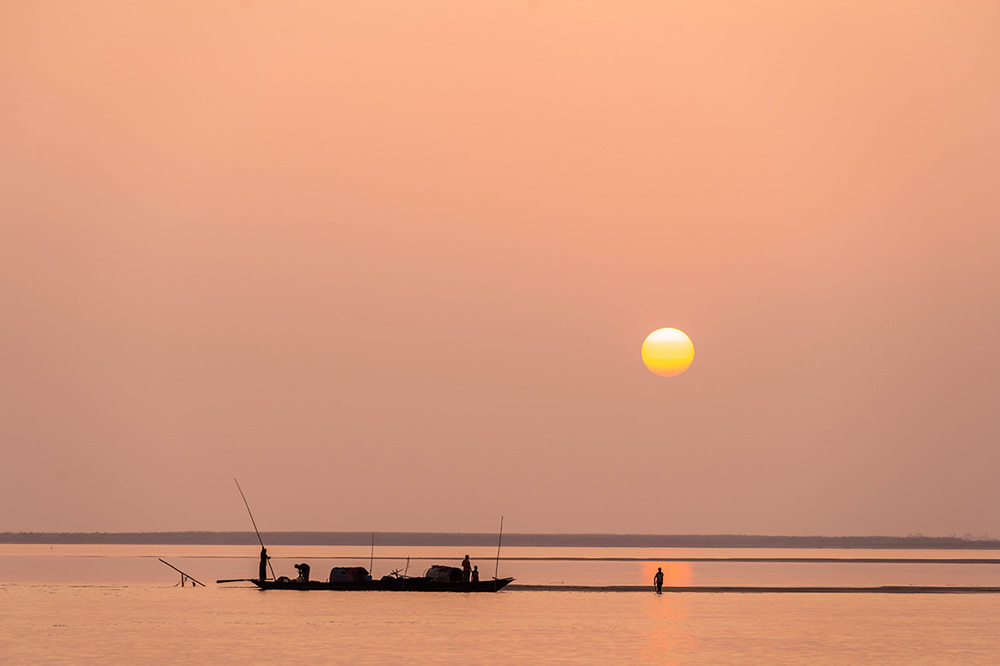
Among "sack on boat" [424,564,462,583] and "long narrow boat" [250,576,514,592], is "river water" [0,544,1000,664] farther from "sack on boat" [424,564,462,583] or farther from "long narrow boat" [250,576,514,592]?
"sack on boat" [424,564,462,583]

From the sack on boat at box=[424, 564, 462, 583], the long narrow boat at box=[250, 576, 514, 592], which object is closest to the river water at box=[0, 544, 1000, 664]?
the long narrow boat at box=[250, 576, 514, 592]

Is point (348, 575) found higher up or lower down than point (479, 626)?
higher up

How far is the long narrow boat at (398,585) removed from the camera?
62344mm

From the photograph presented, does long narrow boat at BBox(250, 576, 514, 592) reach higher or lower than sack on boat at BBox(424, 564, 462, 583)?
lower

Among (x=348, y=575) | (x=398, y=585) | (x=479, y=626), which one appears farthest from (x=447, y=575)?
(x=479, y=626)

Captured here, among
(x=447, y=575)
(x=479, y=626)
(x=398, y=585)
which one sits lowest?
(x=479, y=626)

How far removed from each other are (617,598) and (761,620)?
14.6m

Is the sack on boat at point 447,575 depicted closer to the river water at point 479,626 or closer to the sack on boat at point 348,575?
the river water at point 479,626

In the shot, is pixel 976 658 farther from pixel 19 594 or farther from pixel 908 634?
pixel 19 594

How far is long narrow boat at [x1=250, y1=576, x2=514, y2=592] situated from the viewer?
6234 centimetres

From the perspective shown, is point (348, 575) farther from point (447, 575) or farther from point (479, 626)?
point (479, 626)

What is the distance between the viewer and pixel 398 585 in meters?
64.2

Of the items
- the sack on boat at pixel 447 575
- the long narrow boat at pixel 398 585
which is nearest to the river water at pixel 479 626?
the long narrow boat at pixel 398 585

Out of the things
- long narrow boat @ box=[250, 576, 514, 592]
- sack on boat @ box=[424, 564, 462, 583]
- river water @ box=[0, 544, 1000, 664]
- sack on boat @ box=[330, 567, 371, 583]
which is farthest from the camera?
sack on boat @ box=[330, 567, 371, 583]
